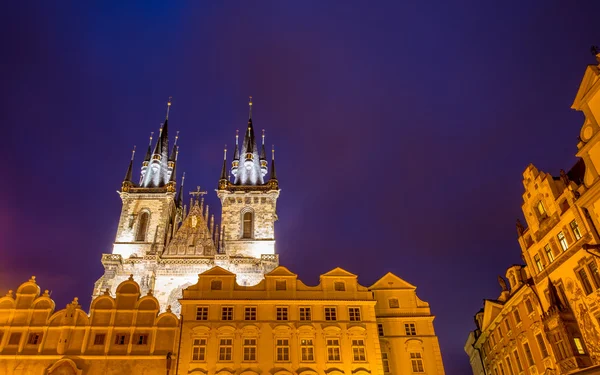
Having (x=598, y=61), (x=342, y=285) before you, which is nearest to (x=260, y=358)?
(x=342, y=285)

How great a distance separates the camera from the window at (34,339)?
2864 centimetres

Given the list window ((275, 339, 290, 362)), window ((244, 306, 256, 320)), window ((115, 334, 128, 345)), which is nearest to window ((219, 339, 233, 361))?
window ((244, 306, 256, 320))

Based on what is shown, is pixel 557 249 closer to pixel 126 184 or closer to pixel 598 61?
pixel 598 61

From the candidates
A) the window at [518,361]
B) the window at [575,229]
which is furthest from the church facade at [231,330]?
the window at [575,229]

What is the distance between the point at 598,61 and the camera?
83.6ft

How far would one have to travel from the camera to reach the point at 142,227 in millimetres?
60188

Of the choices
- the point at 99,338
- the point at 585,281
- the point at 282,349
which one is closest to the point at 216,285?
the point at 282,349

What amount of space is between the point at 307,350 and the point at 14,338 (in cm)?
1782

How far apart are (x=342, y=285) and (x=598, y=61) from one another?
20.2 meters

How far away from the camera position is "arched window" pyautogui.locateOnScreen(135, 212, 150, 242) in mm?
59000

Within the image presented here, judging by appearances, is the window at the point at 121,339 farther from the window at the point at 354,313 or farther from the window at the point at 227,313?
the window at the point at 354,313

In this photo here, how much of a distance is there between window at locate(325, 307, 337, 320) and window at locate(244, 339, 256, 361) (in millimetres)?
5055

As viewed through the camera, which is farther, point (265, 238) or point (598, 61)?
point (265, 238)

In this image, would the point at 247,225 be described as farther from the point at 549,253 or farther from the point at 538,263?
the point at 549,253
